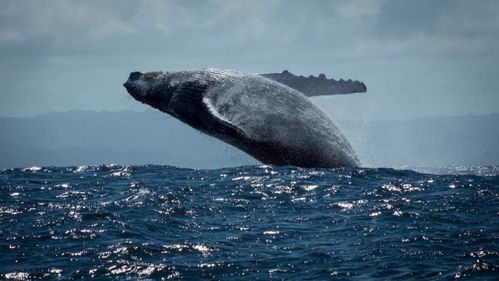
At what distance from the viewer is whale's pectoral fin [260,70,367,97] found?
13406mm

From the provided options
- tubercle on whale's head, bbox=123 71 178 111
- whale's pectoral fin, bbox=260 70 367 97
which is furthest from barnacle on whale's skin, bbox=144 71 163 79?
whale's pectoral fin, bbox=260 70 367 97

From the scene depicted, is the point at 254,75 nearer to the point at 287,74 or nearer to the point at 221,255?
the point at 287,74

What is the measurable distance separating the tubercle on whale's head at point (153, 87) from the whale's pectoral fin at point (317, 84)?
8.01 ft

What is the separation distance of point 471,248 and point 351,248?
5.31ft

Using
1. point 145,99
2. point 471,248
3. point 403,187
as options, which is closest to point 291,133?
point 403,187

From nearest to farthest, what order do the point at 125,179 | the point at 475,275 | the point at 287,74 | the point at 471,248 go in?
the point at 475,275, the point at 471,248, the point at 287,74, the point at 125,179

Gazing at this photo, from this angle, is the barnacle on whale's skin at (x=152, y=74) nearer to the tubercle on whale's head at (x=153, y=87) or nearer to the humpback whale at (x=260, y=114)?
the tubercle on whale's head at (x=153, y=87)

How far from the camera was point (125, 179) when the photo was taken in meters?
16.0

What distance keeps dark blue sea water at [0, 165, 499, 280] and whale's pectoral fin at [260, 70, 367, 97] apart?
6.93 ft

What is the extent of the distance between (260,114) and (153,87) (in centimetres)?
335

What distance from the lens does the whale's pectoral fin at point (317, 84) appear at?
528 inches

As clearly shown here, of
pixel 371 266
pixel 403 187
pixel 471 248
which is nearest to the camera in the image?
pixel 371 266

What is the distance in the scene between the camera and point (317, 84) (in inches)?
538

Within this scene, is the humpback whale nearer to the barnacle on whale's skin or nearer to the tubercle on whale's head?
the tubercle on whale's head
